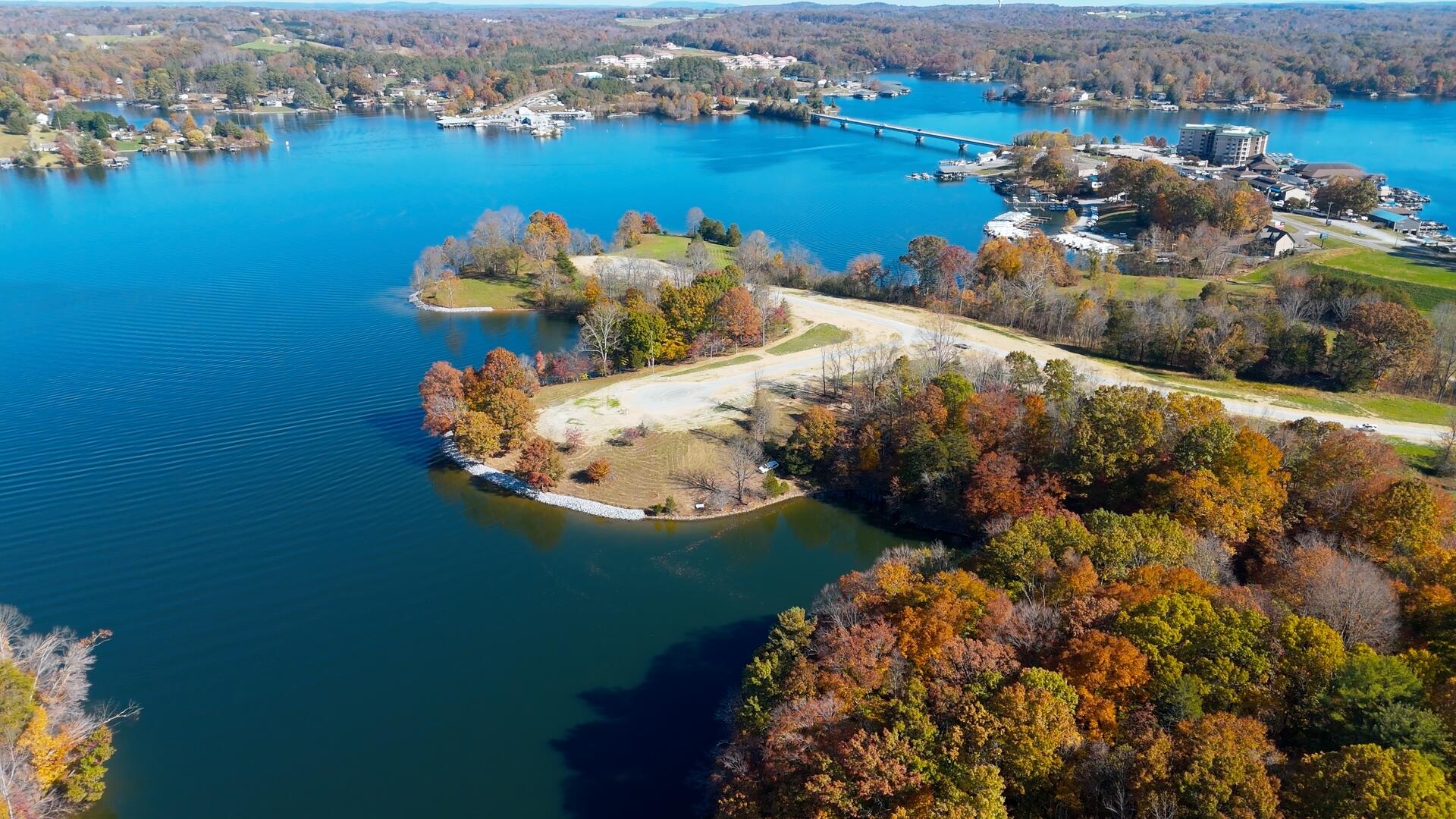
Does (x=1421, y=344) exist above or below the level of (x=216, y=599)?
above

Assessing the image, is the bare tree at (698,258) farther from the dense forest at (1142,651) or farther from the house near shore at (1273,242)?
the house near shore at (1273,242)

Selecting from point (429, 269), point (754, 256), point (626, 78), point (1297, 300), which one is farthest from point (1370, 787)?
point (626, 78)

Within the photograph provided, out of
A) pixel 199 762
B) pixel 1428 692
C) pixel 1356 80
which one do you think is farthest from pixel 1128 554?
pixel 1356 80

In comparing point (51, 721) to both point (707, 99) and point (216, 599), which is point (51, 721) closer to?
point (216, 599)

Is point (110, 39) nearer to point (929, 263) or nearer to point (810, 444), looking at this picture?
point (929, 263)

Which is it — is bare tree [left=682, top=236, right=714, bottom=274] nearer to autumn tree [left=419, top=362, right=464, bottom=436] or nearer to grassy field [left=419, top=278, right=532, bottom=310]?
grassy field [left=419, top=278, right=532, bottom=310]

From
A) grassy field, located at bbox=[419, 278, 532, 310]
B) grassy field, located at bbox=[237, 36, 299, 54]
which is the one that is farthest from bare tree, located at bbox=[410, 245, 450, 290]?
grassy field, located at bbox=[237, 36, 299, 54]

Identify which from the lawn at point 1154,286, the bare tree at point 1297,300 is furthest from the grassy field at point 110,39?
the bare tree at point 1297,300

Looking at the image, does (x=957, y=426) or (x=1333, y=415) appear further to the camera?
(x=1333, y=415)
